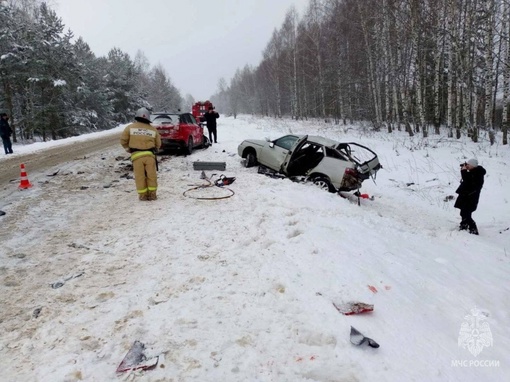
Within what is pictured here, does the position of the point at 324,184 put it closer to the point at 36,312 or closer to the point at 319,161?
the point at 319,161

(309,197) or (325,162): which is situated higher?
(325,162)

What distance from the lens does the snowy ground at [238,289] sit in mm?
2584

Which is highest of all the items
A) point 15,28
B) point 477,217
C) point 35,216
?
point 15,28

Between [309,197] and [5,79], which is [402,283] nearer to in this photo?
[309,197]

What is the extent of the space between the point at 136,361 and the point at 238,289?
128cm

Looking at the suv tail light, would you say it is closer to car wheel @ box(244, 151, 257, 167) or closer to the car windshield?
car wheel @ box(244, 151, 257, 167)

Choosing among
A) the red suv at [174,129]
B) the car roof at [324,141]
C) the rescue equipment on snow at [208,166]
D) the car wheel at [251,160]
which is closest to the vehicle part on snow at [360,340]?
the car roof at [324,141]

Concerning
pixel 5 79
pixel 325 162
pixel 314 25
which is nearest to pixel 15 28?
pixel 5 79

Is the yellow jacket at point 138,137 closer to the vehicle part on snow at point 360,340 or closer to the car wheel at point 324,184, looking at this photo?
the car wheel at point 324,184

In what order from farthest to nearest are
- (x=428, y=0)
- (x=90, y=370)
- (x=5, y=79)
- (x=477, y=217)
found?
(x=5, y=79)
(x=428, y=0)
(x=477, y=217)
(x=90, y=370)

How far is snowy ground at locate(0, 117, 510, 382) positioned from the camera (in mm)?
2584

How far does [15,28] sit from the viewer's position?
23766mm

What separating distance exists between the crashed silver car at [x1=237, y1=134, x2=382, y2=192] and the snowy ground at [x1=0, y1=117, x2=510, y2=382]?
4.11 feet

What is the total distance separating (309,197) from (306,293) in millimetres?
4038
